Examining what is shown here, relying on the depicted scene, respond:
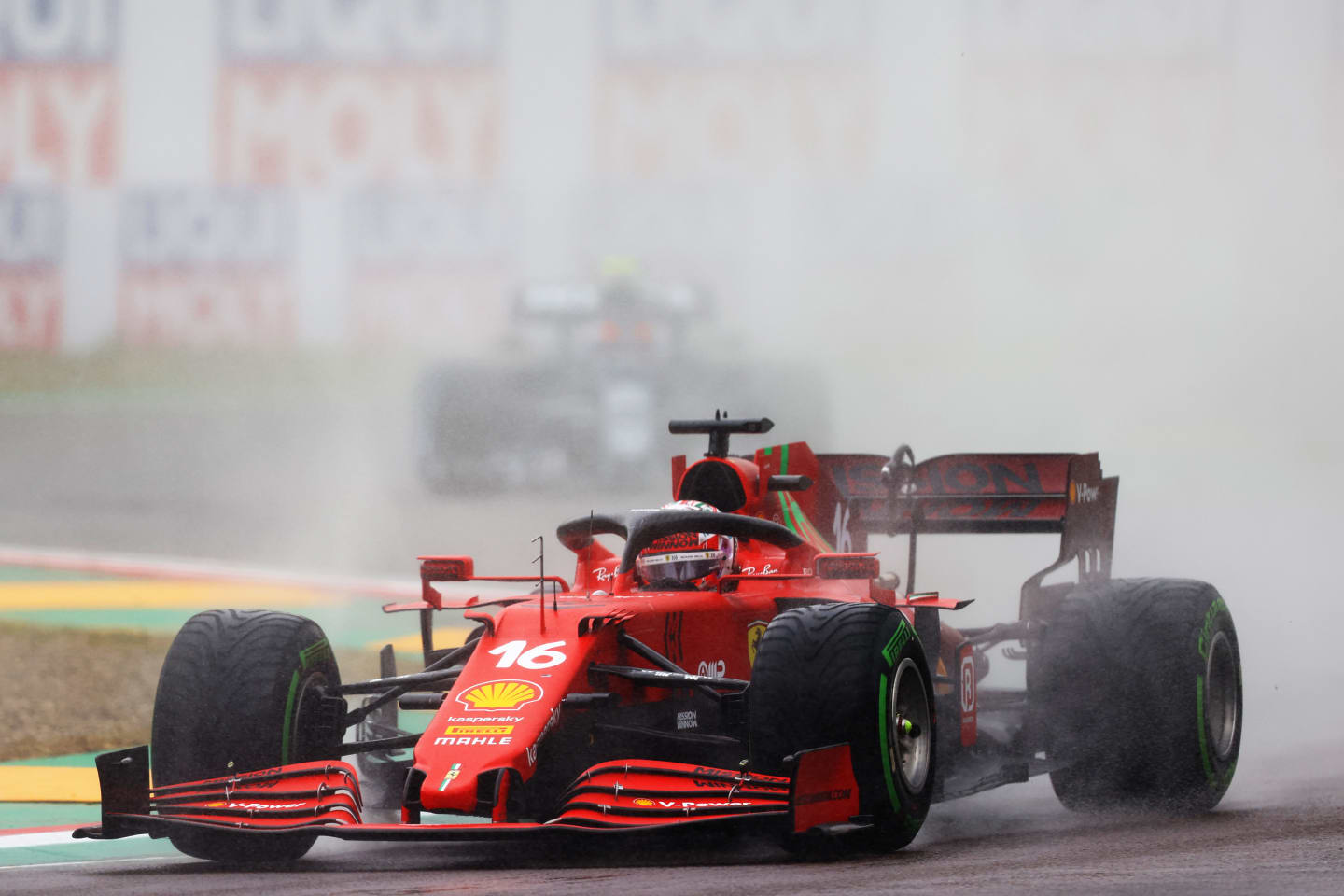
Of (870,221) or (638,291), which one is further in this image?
(638,291)

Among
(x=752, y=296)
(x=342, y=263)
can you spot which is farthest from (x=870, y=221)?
(x=342, y=263)

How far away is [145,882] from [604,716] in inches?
67.4

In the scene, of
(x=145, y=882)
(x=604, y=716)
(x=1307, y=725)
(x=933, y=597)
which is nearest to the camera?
(x=145, y=882)

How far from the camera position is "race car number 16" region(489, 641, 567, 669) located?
264 inches

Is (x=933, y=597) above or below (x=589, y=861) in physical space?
above

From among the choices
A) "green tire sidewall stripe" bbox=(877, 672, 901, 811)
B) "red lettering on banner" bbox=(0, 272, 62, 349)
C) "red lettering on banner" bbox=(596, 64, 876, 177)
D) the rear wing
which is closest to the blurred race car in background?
"red lettering on banner" bbox=(596, 64, 876, 177)

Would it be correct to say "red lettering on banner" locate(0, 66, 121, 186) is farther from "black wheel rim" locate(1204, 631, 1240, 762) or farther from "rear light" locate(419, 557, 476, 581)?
"black wheel rim" locate(1204, 631, 1240, 762)

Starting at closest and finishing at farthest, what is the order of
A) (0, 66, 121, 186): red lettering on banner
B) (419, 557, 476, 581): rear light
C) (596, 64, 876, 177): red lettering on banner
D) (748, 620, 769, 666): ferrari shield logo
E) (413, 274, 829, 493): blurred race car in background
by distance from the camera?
(748, 620, 769, 666): ferrari shield logo → (419, 557, 476, 581): rear light → (596, 64, 876, 177): red lettering on banner → (0, 66, 121, 186): red lettering on banner → (413, 274, 829, 493): blurred race car in background

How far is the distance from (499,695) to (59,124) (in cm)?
1611

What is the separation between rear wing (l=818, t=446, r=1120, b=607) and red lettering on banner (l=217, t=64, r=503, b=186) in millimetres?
11849

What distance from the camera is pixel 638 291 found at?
66.7 ft

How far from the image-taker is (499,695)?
6.57 meters

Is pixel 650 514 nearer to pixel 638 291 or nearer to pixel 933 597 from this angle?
pixel 933 597

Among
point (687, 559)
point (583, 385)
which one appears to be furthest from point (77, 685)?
point (583, 385)
